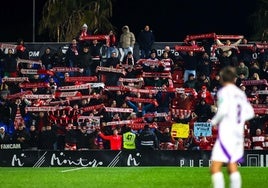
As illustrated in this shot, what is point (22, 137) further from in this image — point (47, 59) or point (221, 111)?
point (221, 111)

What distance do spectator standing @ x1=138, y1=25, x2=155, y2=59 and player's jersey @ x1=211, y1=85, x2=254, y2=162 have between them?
707 inches

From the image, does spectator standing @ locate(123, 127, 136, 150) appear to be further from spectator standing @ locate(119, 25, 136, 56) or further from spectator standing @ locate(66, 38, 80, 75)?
spectator standing @ locate(66, 38, 80, 75)

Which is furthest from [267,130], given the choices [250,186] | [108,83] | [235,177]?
[235,177]

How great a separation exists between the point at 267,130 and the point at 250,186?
982cm

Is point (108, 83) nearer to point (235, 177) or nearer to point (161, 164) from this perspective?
point (161, 164)

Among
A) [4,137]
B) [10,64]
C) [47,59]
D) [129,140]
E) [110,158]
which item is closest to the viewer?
[110,158]

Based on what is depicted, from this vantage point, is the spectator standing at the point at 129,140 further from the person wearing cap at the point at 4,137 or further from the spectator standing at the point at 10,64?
the spectator standing at the point at 10,64

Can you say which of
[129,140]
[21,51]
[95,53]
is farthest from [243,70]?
[21,51]

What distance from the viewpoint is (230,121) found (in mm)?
11922

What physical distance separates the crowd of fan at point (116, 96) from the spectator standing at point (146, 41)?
0.22 metres

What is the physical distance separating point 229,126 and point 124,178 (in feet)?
26.8

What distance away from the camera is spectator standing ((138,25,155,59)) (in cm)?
2984

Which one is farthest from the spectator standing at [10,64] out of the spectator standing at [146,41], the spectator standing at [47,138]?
the spectator standing at [146,41]

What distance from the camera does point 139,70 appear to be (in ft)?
97.3
